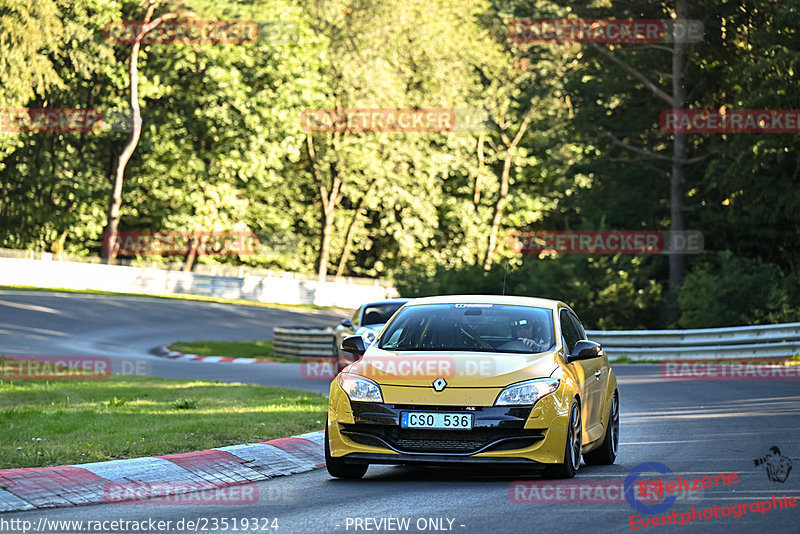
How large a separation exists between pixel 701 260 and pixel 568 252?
424cm

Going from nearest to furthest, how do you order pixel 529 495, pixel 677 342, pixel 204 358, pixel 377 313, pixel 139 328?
pixel 529 495 → pixel 377 313 → pixel 677 342 → pixel 204 358 → pixel 139 328

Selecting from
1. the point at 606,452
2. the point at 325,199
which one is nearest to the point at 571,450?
the point at 606,452

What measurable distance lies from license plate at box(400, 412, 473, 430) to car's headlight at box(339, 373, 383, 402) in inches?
10.7

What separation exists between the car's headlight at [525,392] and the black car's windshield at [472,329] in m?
0.65

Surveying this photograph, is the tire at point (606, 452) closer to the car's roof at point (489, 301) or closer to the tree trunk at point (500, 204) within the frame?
the car's roof at point (489, 301)

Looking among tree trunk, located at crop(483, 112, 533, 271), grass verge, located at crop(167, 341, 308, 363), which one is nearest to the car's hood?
grass verge, located at crop(167, 341, 308, 363)

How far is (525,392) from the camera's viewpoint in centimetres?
870

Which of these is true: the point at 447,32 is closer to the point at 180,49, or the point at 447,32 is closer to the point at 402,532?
the point at 180,49

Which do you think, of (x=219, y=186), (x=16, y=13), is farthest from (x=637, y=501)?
(x=219, y=186)

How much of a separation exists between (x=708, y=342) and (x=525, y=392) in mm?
18746

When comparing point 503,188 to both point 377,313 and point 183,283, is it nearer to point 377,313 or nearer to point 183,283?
point 183,283

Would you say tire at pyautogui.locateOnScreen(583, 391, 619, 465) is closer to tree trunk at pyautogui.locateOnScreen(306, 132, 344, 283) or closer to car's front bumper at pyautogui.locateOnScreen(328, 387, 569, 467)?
car's front bumper at pyautogui.locateOnScreen(328, 387, 569, 467)

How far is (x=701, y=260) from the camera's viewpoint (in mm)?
36000

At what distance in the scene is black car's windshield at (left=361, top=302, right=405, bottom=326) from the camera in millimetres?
20141
